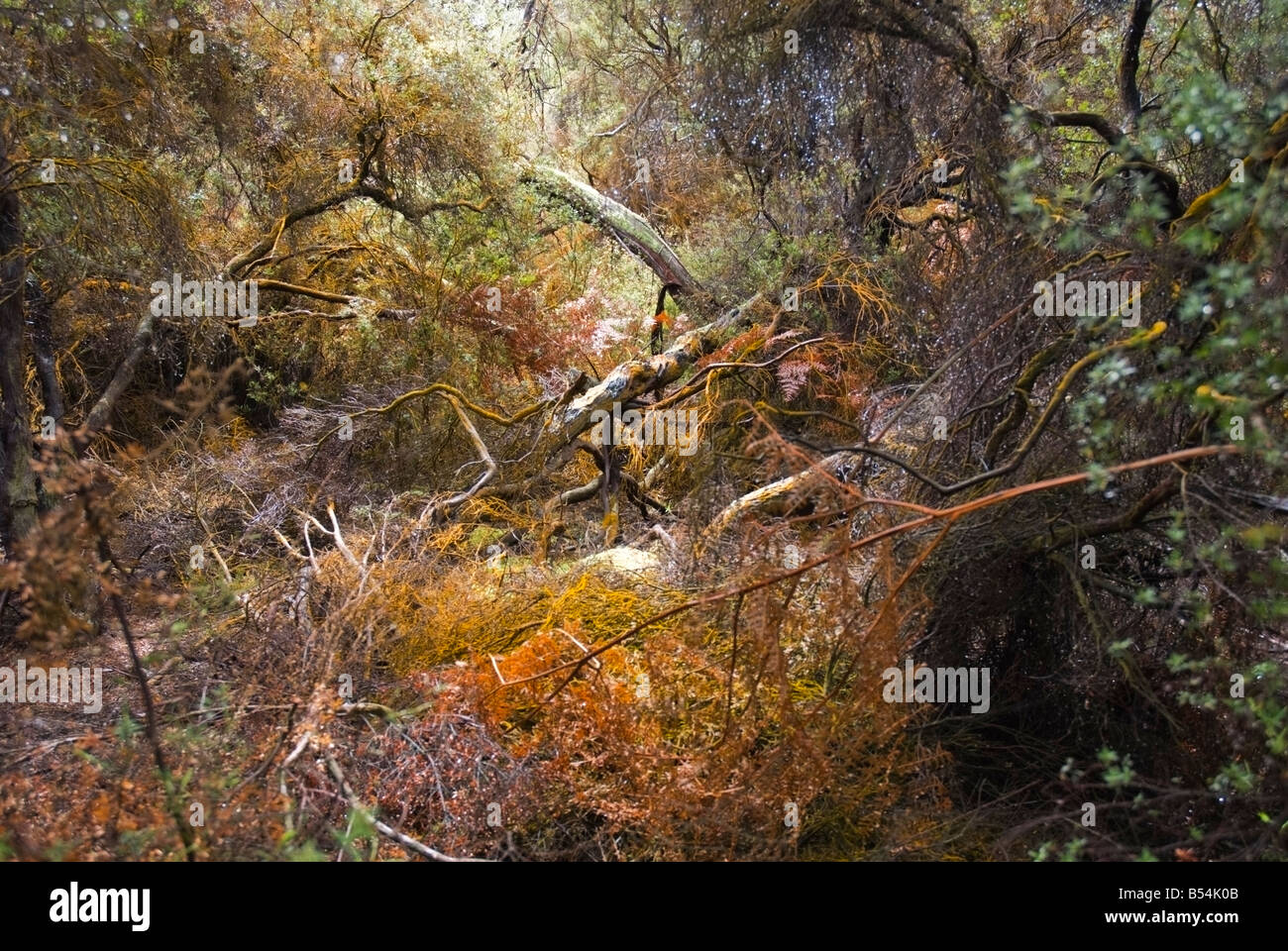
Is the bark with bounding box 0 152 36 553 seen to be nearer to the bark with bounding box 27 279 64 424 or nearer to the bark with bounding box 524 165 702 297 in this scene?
the bark with bounding box 27 279 64 424

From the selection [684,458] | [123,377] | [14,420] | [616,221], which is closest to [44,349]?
[123,377]

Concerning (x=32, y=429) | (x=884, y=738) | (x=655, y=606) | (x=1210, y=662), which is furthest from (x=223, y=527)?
(x=1210, y=662)

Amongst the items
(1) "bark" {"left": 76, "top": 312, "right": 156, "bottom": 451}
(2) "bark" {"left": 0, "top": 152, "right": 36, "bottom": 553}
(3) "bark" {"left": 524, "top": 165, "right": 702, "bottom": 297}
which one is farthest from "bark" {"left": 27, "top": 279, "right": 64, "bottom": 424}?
(3) "bark" {"left": 524, "top": 165, "right": 702, "bottom": 297}

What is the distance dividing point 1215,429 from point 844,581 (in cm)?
141

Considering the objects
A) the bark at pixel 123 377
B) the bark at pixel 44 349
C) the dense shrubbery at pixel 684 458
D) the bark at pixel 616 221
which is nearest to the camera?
the dense shrubbery at pixel 684 458

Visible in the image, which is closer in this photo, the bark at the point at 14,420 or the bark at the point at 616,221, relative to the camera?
the bark at the point at 14,420

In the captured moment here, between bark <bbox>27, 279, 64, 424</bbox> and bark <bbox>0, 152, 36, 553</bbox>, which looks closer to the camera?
bark <bbox>0, 152, 36, 553</bbox>

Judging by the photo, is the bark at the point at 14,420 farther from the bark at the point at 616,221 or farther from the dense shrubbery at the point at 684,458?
the bark at the point at 616,221

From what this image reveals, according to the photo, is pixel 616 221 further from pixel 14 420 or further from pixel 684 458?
pixel 14 420

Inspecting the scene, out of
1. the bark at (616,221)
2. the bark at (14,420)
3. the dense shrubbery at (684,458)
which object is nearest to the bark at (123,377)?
the dense shrubbery at (684,458)

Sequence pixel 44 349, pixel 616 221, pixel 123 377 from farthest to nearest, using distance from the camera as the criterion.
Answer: pixel 616 221
pixel 123 377
pixel 44 349

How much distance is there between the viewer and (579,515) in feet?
26.9
